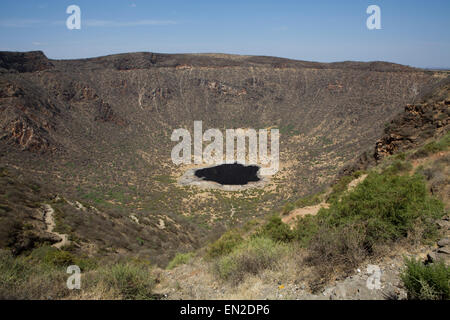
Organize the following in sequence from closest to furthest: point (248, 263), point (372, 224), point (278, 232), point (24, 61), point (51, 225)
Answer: point (372, 224) < point (248, 263) < point (278, 232) < point (51, 225) < point (24, 61)

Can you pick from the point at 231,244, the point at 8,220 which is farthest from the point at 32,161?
the point at 231,244

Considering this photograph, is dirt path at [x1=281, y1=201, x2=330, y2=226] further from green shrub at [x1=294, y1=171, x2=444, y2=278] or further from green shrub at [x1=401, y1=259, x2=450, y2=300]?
green shrub at [x1=401, y1=259, x2=450, y2=300]

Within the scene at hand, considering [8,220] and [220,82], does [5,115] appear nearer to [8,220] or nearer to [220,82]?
[8,220]

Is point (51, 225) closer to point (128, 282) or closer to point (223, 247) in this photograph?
point (223, 247)

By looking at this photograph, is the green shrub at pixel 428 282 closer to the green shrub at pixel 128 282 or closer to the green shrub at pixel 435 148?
the green shrub at pixel 128 282

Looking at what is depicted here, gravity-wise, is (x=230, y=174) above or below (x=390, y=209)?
below

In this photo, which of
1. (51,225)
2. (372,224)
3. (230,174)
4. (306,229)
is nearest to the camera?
(372,224)

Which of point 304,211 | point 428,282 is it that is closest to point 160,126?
point 304,211
